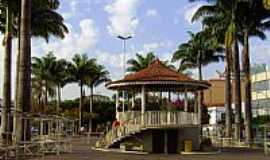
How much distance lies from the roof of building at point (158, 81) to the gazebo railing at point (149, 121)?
208 cm

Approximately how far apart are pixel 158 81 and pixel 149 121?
2838 mm

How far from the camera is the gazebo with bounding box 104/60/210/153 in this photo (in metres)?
36.9

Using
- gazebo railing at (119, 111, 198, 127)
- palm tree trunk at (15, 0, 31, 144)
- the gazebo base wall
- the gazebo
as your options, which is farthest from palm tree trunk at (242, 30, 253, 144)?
palm tree trunk at (15, 0, 31, 144)

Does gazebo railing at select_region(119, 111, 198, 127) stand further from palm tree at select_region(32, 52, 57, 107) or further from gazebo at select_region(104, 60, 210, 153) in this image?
palm tree at select_region(32, 52, 57, 107)

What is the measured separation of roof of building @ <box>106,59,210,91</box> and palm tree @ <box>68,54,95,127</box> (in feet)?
175

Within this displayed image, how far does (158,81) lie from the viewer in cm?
3744

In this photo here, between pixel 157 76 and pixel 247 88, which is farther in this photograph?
pixel 247 88

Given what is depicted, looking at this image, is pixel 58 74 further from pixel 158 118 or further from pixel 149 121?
pixel 158 118

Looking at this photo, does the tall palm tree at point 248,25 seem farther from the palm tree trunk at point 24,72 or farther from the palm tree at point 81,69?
the palm tree at point 81,69

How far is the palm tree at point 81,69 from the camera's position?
3674 inches

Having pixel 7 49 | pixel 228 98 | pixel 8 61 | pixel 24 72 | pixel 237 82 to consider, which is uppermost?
pixel 7 49

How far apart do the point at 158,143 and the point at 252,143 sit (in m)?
12.5

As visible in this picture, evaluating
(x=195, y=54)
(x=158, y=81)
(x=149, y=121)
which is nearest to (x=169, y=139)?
(x=149, y=121)

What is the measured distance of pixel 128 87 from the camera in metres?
39.7
